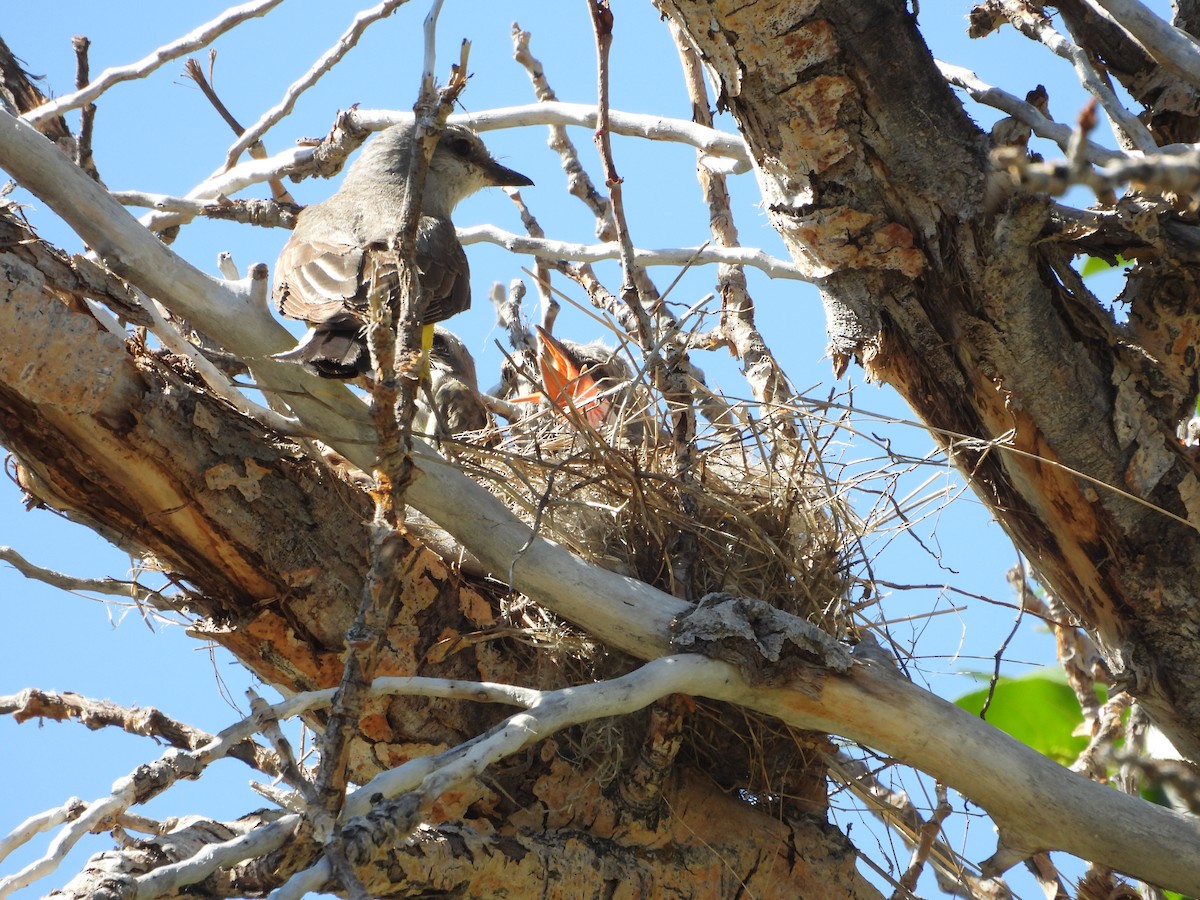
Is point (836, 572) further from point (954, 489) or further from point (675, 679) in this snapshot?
point (675, 679)

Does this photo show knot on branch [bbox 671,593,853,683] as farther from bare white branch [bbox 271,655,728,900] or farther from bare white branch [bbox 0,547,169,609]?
bare white branch [bbox 0,547,169,609]

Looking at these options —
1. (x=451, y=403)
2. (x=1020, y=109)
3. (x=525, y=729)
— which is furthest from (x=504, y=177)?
(x=525, y=729)

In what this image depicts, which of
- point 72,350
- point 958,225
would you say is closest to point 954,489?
point 958,225

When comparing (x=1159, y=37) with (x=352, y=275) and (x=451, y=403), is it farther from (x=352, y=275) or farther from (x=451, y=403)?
(x=451, y=403)

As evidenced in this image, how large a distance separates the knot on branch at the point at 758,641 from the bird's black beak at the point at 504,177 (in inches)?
155

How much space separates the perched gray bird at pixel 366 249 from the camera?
10.5 feet

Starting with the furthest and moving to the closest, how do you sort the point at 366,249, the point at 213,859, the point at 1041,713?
the point at 1041,713
the point at 366,249
the point at 213,859

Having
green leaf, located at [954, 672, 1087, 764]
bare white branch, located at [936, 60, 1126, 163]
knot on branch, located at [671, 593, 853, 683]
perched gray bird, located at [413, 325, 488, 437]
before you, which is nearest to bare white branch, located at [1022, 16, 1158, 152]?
bare white branch, located at [936, 60, 1126, 163]

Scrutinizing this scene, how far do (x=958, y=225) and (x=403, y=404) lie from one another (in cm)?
154

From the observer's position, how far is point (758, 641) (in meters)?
2.74

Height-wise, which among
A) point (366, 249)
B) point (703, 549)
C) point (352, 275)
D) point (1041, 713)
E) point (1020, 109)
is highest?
point (366, 249)

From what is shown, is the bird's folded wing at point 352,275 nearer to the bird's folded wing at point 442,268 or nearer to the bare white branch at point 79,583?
the bird's folded wing at point 442,268

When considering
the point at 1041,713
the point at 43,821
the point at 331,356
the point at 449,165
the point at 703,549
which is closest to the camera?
the point at 43,821

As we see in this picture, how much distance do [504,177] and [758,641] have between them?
4.07 metres
